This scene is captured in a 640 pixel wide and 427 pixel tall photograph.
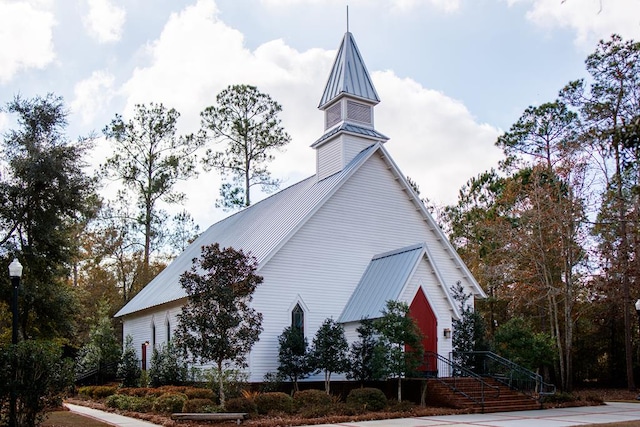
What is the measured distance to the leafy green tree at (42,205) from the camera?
27391mm

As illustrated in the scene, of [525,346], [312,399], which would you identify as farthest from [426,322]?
[312,399]

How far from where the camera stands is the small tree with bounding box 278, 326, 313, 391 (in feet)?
79.4

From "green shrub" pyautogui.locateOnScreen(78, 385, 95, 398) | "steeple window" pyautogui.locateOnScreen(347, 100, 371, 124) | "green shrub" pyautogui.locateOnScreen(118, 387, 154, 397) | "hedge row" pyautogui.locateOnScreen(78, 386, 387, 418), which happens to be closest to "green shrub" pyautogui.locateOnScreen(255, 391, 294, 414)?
"hedge row" pyautogui.locateOnScreen(78, 386, 387, 418)

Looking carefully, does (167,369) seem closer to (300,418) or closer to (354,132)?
(300,418)

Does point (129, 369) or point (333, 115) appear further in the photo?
point (129, 369)

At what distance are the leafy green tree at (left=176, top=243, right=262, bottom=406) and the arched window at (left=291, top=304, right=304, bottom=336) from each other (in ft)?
17.2

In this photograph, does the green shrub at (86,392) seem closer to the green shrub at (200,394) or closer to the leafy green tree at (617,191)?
the green shrub at (200,394)

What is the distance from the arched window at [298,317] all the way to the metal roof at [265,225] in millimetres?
2628

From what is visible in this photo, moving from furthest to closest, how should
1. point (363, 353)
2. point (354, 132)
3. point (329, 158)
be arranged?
1. point (329, 158)
2. point (354, 132)
3. point (363, 353)

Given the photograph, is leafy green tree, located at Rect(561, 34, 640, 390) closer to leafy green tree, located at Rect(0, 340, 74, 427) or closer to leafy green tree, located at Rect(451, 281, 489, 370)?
leafy green tree, located at Rect(451, 281, 489, 370)

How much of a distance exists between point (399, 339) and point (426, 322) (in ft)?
12.4

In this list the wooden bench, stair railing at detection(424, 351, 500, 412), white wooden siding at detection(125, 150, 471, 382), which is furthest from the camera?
white wooden siding at detection(125, 150, 471, 382)

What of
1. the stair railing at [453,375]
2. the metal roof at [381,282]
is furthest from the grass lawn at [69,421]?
the stair railing at [453,375]

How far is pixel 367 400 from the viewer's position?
21266mm
